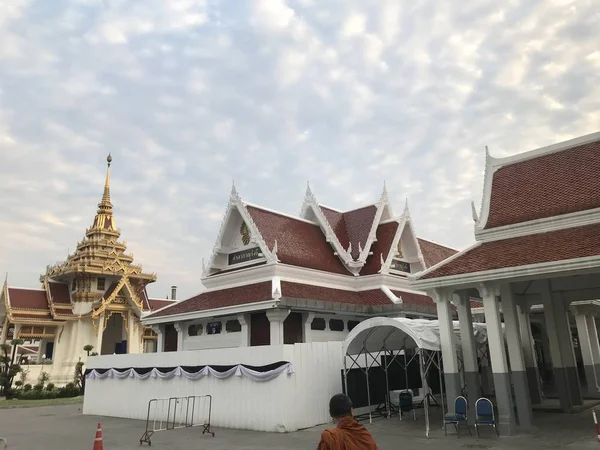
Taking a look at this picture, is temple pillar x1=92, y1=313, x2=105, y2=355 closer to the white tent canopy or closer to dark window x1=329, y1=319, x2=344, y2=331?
dark window x1=329, y1=319, x2=344, y2=331

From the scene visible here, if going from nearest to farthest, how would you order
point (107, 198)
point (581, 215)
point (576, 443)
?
point (576, 443) < point (581, 215) < point (107, 198)

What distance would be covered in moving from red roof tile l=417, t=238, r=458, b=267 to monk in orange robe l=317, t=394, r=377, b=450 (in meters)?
22.2

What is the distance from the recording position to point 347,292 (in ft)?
68.9

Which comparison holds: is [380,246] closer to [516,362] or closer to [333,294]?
[333,294]

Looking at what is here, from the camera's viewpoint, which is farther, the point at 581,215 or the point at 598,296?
the point at 598,296

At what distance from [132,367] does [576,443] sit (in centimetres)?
1374

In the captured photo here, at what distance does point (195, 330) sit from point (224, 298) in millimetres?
2404

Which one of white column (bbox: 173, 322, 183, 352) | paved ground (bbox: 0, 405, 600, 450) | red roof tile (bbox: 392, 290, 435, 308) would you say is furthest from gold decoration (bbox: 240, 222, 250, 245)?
paved ground (bbox: 0, 405, 600, 450)

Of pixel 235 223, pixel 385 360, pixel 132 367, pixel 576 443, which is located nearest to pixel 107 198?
pixel 235 223

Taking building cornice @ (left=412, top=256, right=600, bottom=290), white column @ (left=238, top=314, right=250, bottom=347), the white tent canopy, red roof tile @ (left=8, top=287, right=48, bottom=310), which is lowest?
the white tent canopy

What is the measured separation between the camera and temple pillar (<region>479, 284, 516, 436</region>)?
10.9 metres

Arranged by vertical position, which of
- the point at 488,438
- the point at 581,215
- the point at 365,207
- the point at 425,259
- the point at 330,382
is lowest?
the point at 488,438

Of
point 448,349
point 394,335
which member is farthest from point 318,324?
point 448,349

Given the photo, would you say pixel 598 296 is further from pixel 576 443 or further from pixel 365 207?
pixel 365 207
